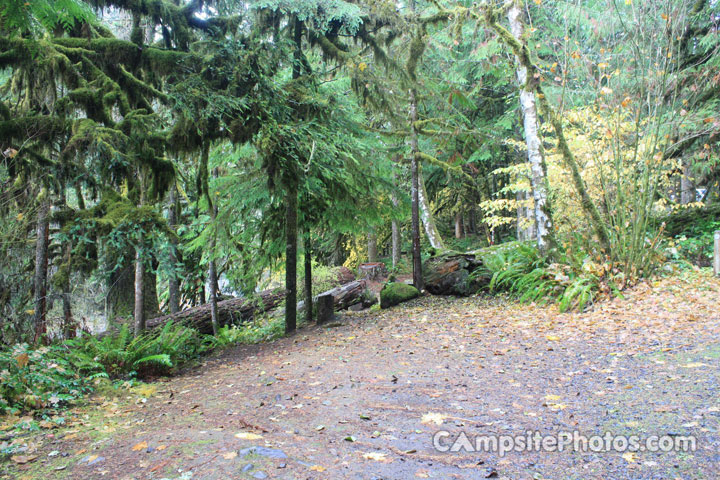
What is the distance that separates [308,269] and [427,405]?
18.8ft

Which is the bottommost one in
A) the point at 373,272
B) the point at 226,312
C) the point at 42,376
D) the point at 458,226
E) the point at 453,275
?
the point at 226,312

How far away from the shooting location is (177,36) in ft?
21.7

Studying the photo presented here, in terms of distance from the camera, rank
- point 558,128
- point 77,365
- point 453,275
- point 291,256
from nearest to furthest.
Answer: point 77,365 → point 558,128 → point 291,256 → point 453,275

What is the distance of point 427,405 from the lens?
12.4 feet

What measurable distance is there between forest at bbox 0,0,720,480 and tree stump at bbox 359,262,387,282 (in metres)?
3.01

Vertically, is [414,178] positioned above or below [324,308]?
above

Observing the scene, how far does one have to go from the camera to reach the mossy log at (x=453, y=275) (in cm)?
978

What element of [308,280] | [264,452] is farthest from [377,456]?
[308,280]

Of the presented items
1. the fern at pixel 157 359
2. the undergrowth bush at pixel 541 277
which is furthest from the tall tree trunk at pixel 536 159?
the fern at pixel 157 359

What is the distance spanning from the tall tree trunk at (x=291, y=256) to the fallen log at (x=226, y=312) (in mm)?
1877

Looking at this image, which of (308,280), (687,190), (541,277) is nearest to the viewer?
(541,277)

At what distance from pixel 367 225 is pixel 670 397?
650 cm

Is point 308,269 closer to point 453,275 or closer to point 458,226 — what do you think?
point 453,275

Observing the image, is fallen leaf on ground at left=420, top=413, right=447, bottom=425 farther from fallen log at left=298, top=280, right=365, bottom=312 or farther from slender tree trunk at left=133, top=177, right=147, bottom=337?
fallen log at left=298, top=280, right=365, bottom=312
